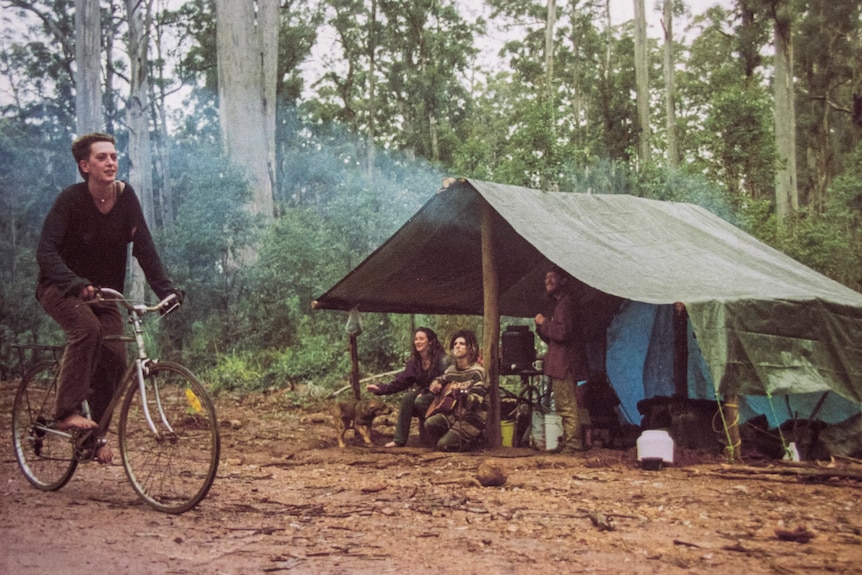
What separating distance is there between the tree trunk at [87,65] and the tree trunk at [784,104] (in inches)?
705

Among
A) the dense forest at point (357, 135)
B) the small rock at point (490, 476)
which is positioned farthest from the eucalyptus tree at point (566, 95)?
the small rock at point (490, 476)

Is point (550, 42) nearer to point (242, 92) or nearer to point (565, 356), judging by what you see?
point (242, 92)

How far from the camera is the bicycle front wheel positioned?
4082 mm

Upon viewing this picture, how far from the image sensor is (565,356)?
7.54 m

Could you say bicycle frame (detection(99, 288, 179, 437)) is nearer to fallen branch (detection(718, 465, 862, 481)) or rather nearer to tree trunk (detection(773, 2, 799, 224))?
fallen branch (detection(718, 465, 862, 481))

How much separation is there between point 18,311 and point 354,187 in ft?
22.6

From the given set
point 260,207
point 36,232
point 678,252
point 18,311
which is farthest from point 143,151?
point 678,252

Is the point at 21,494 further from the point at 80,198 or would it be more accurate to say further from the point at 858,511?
the point at 858,511

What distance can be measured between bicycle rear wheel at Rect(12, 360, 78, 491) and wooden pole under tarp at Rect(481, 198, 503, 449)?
12.2 feet

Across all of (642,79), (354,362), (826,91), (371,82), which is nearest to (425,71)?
(371,82)

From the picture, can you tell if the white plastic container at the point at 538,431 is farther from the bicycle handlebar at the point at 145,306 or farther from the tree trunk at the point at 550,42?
the tree trunk at the point at 550,42

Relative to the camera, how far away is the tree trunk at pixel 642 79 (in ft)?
72.7

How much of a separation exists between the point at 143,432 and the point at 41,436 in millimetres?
984

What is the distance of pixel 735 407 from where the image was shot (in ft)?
21.3
